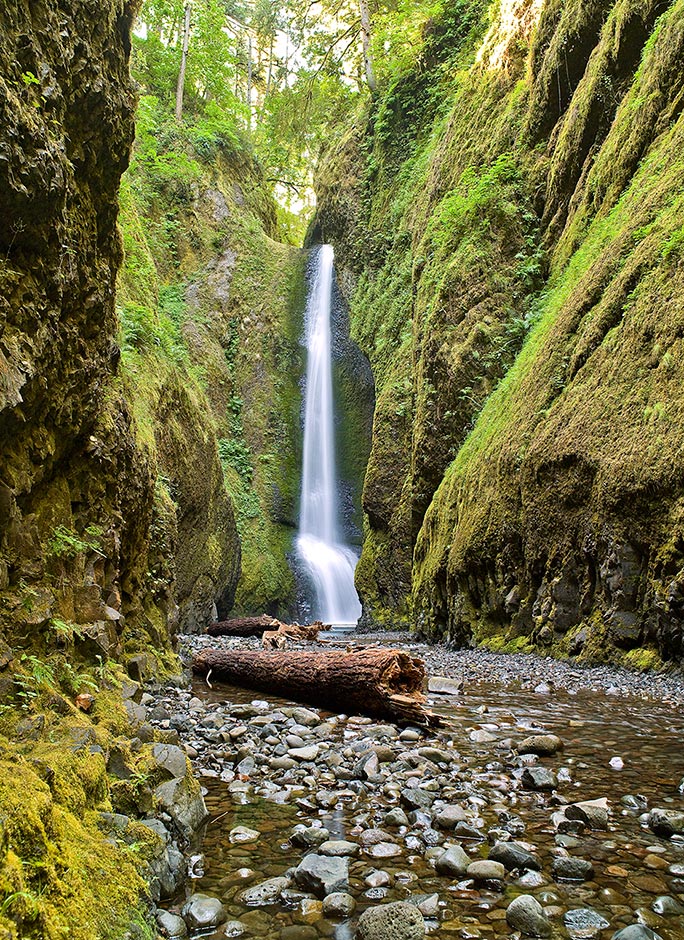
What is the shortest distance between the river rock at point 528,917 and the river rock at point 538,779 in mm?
1393

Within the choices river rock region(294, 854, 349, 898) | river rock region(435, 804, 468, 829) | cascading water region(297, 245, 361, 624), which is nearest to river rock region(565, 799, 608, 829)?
river rock region(435, 804, 468, 829)

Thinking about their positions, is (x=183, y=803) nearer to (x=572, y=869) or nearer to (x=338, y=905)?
(x=338, y=905)

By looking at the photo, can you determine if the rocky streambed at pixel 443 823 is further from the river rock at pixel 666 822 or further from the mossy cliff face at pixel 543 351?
the mossy cliff face at pixel 543 351

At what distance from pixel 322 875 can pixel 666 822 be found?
169 centimetres

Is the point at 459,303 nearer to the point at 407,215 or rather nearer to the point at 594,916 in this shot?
the point at 407,215

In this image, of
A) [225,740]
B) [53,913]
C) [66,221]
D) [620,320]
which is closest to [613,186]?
[620,320]

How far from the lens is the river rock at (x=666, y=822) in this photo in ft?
9.07

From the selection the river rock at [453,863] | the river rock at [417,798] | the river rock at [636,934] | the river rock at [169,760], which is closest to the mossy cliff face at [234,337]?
the river rock at [169,760]

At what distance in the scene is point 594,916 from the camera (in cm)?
214

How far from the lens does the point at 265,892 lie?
7.78 ft

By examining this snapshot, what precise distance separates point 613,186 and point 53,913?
11.5 m

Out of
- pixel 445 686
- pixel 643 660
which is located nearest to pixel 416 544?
pixel 445 686

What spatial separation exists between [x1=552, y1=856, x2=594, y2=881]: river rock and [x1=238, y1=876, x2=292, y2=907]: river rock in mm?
1143

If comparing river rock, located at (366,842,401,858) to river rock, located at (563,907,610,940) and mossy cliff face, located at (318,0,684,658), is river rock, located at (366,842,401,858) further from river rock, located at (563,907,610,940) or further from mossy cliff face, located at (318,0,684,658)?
mossy cliff face, located at (318,0,684,658)
